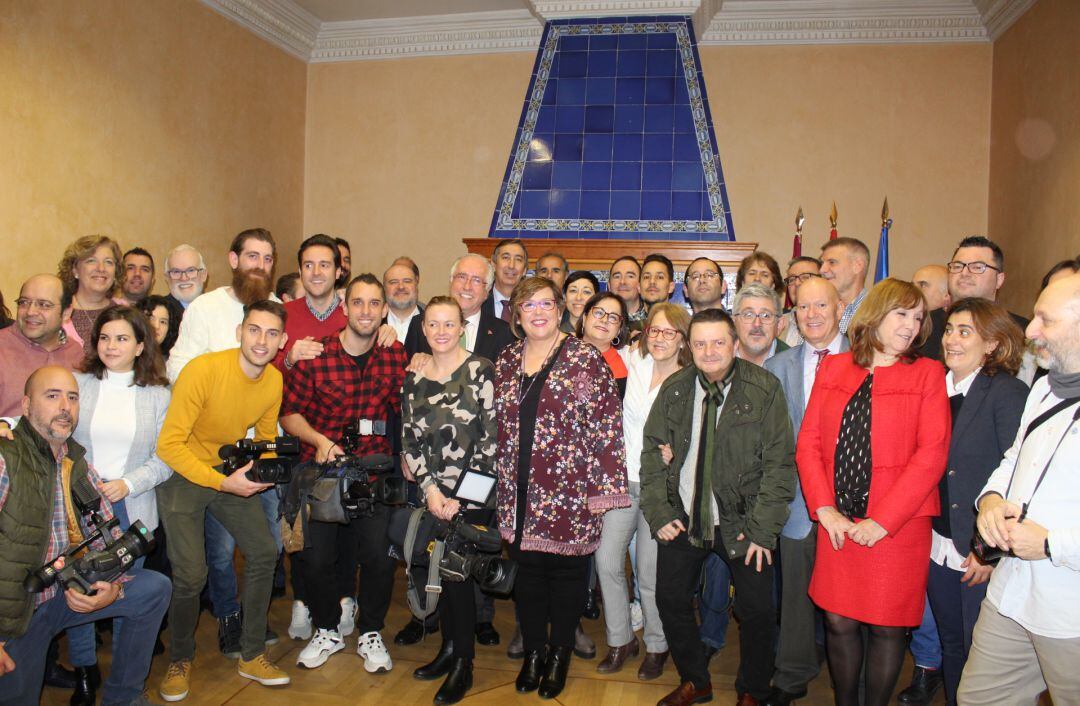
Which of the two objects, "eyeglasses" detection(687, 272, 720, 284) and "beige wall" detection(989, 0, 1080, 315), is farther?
"beige wall" detection(989, 0, 1080, 315)

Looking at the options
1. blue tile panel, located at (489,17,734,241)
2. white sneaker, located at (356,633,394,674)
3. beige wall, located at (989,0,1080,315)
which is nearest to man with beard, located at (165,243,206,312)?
white sneaker, located at (356,633,394,674)

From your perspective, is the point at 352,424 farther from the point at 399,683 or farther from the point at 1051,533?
the point at 1051,533

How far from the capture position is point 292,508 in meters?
2.68

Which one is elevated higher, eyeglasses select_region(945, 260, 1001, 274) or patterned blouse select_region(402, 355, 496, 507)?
eyeglasses select_region(945, 260, 1001, 274)

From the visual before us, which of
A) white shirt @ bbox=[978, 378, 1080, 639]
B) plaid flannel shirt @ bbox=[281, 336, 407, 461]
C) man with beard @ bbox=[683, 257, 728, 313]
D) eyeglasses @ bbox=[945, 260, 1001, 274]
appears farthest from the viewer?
man with beard @ bbox=[683, 257, 728, 313]

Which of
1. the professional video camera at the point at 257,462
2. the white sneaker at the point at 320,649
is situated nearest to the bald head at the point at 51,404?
the professional video camera at the point at 257,462

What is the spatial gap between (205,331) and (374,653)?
1.44 metres

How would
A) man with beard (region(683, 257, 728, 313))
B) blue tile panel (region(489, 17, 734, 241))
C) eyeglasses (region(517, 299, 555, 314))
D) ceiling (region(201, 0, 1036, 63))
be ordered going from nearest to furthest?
1. eyeglasses (region(517, 299, 555, 314))
2. man with beard (region(683, 257, 728, 313))
3. ceiling (region(201, 0, 1036, 63))
4. blue tile panel (region(489, 17, 734, 241))

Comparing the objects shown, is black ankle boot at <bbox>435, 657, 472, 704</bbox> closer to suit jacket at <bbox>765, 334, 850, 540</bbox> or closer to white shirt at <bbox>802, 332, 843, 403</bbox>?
suit jacket at <bbox>765, 334, 850, 540</bbox>

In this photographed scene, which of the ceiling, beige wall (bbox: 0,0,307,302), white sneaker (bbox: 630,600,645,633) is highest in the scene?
the ceiling

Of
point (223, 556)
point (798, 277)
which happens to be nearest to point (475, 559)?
point (223, 556)

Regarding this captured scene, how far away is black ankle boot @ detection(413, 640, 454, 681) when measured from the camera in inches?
111

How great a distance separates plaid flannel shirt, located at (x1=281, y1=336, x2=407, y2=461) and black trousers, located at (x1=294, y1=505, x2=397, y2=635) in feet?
0.89

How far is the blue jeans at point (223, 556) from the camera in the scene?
9.69 ft
